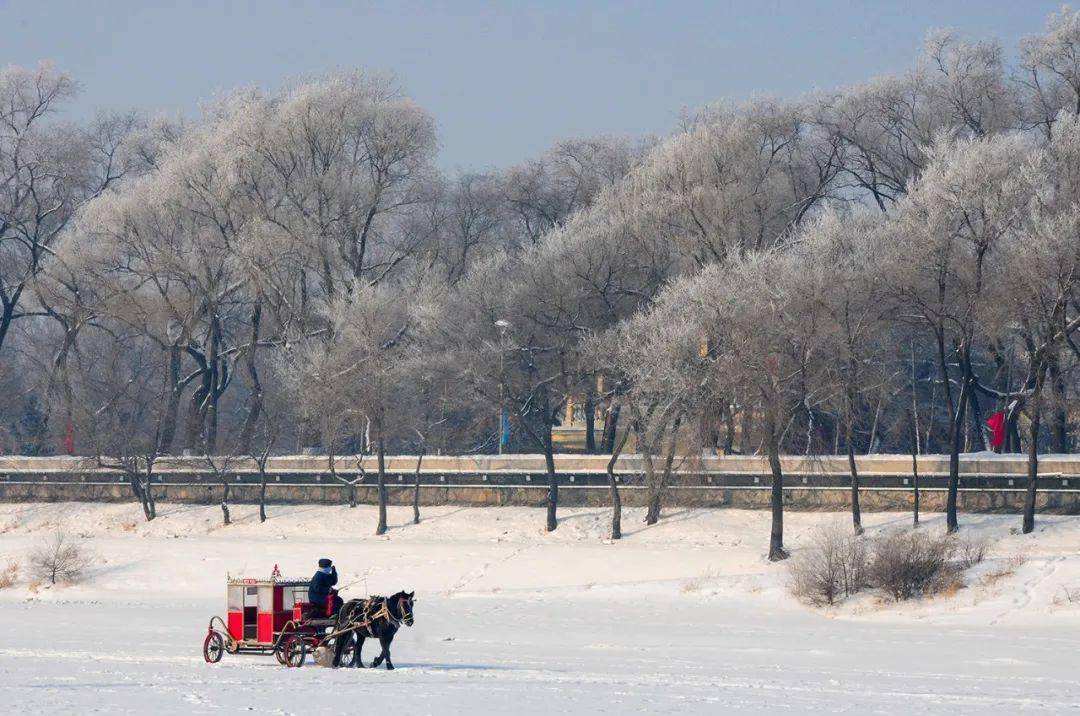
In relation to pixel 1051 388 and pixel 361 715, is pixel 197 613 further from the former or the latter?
pixel 1051 388

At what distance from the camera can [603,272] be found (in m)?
52.1

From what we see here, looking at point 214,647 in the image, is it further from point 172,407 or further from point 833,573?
point 172,407

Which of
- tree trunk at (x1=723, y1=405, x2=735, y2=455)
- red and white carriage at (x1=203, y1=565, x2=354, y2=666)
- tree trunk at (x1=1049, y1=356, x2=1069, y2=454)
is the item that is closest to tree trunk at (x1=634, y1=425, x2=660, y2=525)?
tree trunk at (x1=723, y1=405, x2=735, y2=455)

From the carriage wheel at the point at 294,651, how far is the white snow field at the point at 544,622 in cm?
22

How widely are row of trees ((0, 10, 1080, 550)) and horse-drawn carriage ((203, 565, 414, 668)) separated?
21.2 metres

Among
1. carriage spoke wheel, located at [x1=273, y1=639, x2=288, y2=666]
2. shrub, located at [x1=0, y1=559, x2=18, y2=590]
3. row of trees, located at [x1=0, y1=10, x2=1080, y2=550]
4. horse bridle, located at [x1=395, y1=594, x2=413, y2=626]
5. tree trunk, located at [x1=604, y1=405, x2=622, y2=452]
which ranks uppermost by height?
row of trees, located at [x1=0, y1=10, x2=1080, y2=550]

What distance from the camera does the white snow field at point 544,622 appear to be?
57.7 feet

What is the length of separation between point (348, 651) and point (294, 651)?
972 mm

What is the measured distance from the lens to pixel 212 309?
59344 mm

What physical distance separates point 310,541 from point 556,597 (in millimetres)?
14333

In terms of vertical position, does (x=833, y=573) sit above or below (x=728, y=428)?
below

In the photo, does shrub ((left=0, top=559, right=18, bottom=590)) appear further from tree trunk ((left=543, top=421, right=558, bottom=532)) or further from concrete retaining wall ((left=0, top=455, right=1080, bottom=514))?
tree trunk ((left=543, top=421, right=558, bottom=532))

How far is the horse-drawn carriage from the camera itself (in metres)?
21.1

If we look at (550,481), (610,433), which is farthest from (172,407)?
(550,481)
